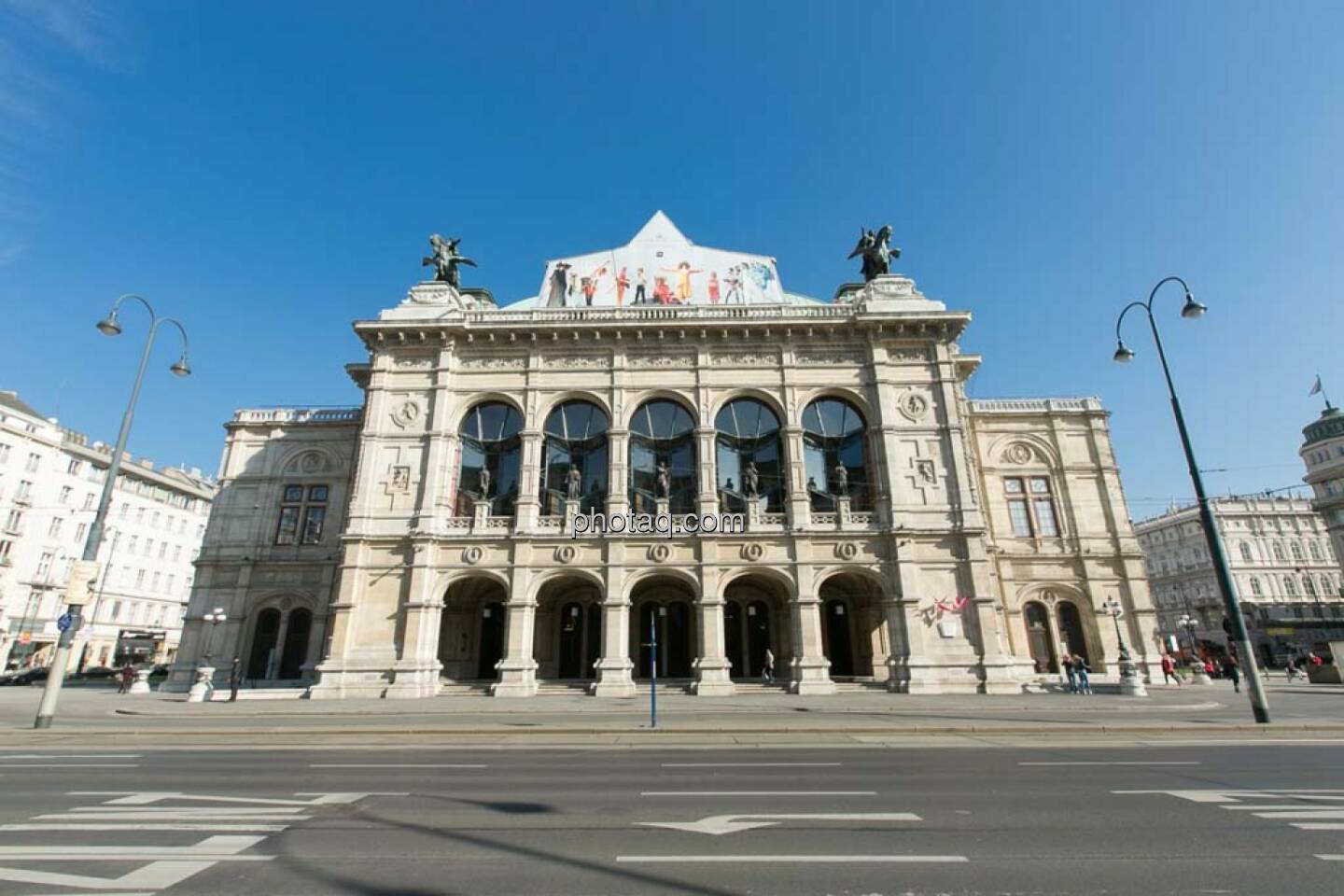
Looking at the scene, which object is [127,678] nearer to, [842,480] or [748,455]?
[748,455]

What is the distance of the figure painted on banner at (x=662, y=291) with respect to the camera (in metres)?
36.2

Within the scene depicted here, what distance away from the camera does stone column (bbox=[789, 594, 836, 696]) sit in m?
26.5

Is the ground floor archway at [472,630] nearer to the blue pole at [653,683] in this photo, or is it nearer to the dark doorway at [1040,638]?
the blue pole at [653,683]

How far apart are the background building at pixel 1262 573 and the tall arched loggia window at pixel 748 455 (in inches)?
2326

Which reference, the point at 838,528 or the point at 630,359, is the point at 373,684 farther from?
the point at 838,528

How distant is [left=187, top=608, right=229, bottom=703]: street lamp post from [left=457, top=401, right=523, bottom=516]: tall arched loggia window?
12.4 meters

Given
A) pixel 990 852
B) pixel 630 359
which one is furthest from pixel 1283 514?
pixel 990 852

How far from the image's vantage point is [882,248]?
1377 inches

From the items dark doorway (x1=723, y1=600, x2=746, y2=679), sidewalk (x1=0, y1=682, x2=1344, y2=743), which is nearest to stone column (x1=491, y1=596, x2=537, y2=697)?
sidewalk (x1=0, y1=682, x2=1344, y2=743)

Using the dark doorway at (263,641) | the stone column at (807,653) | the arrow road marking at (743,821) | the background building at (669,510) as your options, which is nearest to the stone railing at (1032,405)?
the background building at (669,510)

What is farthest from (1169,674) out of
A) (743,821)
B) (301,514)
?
(301,514)

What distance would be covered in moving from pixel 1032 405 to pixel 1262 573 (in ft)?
172

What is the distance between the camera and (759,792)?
8.63 metres

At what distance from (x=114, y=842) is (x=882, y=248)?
121 feet
